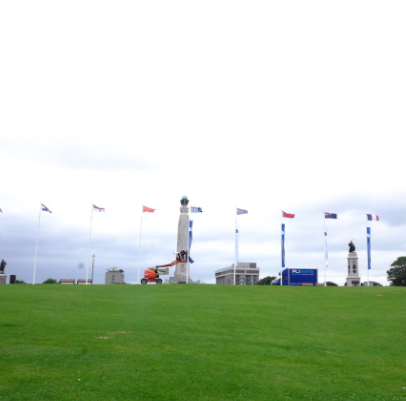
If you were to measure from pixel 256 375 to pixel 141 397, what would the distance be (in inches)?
178

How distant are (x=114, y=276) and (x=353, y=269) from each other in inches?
1510

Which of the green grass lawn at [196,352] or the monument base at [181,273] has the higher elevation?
the monument base at [181,273]

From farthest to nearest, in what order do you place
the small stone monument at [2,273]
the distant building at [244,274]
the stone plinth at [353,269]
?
1. the distant building at [244,274]
2. the stone plinth at [353,269]
3. the small stone monument at [2,273]

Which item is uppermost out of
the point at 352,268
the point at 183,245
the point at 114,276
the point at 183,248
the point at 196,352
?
the point at 183,245

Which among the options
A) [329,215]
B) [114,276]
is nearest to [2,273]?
[114,276]

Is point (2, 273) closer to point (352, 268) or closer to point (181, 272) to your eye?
point (181, 272)

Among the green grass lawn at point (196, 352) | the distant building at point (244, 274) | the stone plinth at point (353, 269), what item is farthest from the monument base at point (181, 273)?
the distant building at point (244, 274)

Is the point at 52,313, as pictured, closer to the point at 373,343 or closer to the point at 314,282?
the point at 373,343

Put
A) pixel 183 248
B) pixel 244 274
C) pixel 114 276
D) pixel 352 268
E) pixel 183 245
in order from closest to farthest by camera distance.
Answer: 1. pixel 183 248
2. pixel 183 245
3. pixel 352 268
4. pixel 114 276
5. pixel 244 274

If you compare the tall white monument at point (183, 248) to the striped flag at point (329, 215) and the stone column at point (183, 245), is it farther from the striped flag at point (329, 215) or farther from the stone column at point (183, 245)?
the striped flag at point (329, 215)

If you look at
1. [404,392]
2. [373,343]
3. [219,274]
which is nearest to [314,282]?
[373,343]

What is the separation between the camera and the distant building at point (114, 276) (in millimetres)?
78000

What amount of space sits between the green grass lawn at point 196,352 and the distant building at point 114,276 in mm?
44862

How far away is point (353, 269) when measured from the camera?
7088cm
